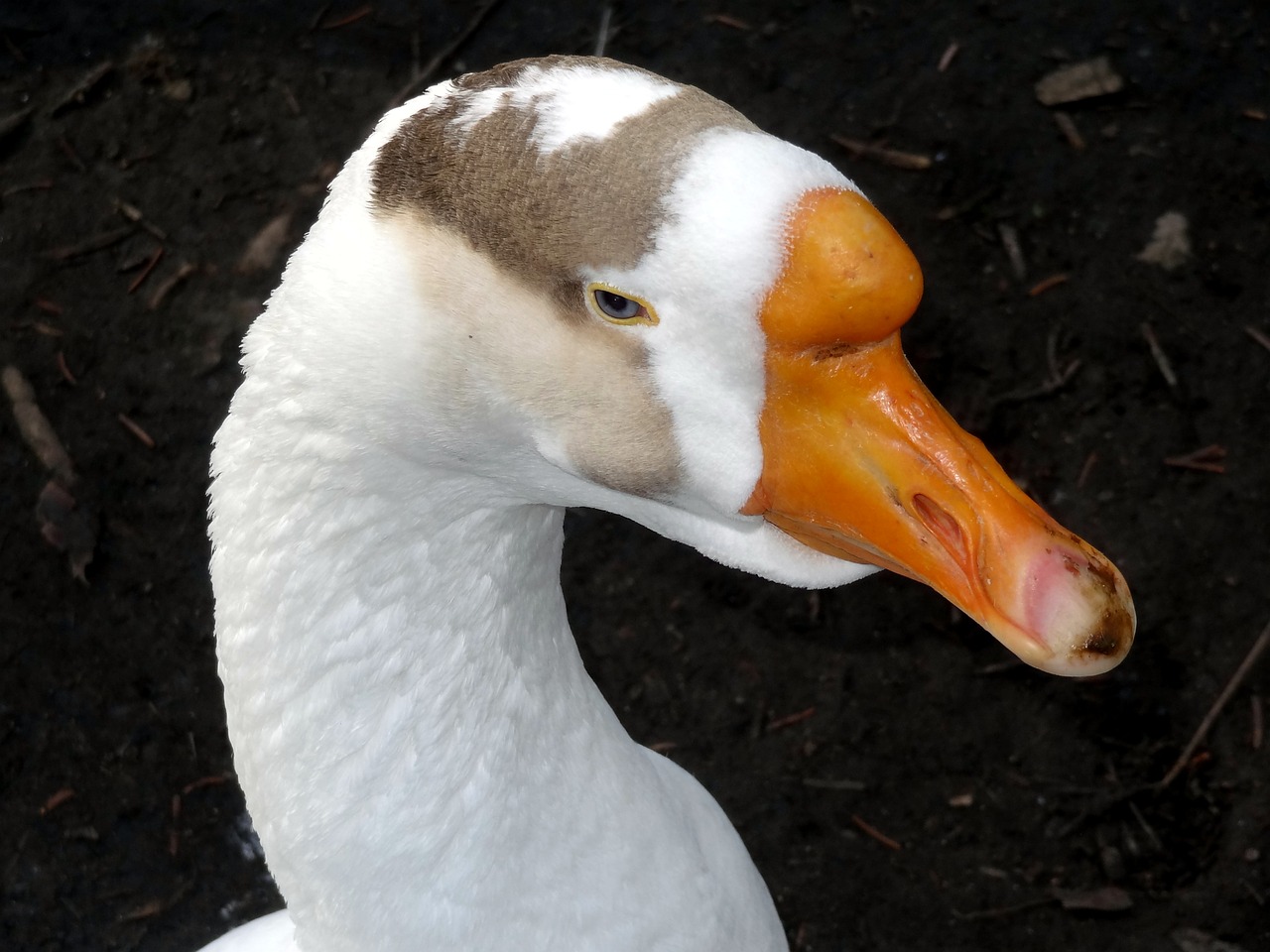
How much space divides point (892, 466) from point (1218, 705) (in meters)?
2.63

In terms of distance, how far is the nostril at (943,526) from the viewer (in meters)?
1.29

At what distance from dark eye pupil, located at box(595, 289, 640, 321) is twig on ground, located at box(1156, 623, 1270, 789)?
9.04ft

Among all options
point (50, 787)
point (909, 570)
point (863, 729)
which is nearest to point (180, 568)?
point (50, 787)

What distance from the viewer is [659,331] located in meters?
1.26

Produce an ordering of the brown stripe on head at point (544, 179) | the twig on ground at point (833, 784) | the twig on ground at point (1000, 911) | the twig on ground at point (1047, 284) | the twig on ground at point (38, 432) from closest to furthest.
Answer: the brown stripe on head at point (544, 179) → the twig on ground at point (1000, 911) → the twig on ground at point (833, 784) → the twig on ground at point (38, 432) → the twig on ground at point (1047, 284)

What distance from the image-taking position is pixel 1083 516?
363 cm

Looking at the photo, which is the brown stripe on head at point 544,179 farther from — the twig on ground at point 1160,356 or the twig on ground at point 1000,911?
the twig on ground at point 1160,356

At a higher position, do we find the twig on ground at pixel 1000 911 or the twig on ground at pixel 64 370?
the twig on ground at pixel 64 370

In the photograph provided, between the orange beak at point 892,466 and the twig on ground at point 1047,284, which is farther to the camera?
the twig on ground at point 1047,284

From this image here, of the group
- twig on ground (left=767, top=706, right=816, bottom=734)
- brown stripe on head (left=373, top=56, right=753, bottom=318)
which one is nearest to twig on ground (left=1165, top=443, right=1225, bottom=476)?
twig on ground (left=767, top=706, right=816, bottom=734)

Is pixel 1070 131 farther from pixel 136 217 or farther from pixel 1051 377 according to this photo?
pixel 136 217

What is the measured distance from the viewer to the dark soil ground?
3400 millimetres

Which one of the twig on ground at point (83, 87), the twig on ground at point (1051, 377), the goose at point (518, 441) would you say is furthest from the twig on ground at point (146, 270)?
the twig on ground at point (1051, 377)

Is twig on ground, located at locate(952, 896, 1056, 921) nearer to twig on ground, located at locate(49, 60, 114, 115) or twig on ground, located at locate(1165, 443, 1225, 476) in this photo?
twig on ground, located at locate(1165, 443, 1225, 476)
